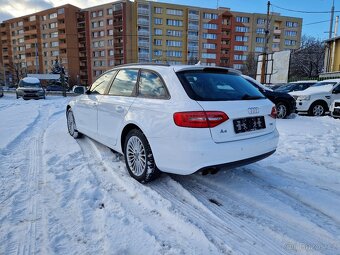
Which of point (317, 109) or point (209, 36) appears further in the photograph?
point (209, 36)

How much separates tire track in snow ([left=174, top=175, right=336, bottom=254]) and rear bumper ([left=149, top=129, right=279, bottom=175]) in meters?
0.47

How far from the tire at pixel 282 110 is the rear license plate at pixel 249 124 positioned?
7.36m

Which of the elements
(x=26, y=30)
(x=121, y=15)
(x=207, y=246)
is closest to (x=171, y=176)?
(x=207, y=246)

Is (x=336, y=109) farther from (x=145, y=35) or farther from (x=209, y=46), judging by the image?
(x=209, y=46)

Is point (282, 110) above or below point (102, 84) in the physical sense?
below

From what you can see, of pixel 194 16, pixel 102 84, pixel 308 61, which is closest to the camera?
pixel 102 84

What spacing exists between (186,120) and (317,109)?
415 inches

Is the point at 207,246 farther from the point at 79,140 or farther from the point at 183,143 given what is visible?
the point at 79,140

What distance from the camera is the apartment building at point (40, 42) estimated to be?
218ft

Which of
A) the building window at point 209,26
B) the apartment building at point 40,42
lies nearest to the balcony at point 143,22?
the building window at point 209,26

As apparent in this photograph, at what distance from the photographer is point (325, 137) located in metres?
6.27

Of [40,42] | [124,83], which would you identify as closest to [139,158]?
[124,83]

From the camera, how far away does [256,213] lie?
2.66 metres

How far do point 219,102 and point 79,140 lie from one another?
3.99 m
